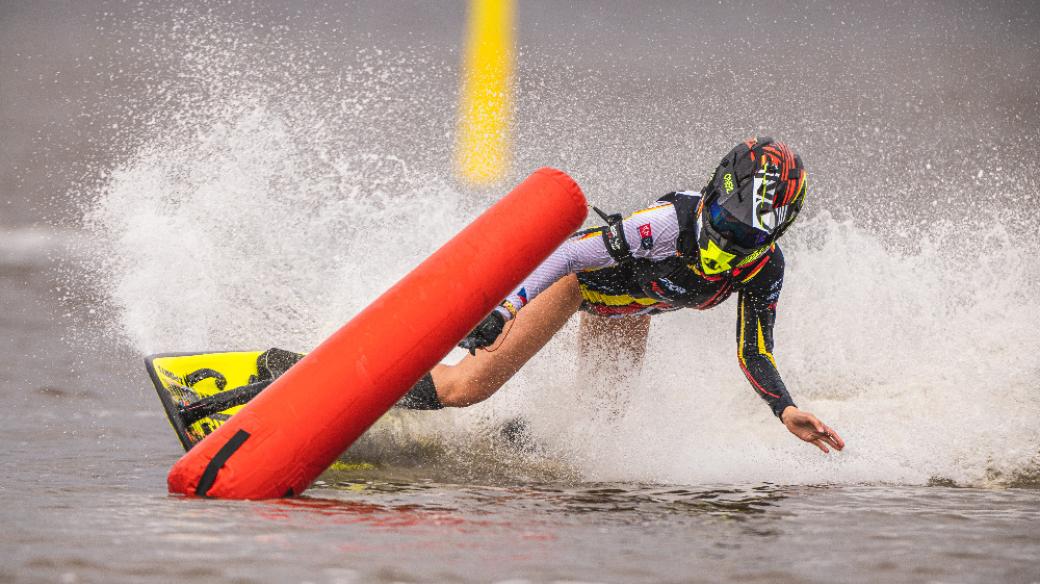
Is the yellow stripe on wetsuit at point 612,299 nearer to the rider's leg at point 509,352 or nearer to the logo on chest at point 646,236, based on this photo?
the rider's leg at point 509,352

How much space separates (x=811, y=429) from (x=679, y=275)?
0.79 metres

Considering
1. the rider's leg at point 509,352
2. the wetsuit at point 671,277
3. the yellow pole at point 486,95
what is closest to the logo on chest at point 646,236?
the wetsuit at point 671,277

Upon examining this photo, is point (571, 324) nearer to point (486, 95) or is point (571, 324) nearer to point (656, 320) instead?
point (656, 320)

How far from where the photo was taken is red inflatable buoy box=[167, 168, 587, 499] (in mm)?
3287

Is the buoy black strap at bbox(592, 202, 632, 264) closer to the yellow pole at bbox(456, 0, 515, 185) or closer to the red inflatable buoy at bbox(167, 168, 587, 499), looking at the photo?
the red inflatable buoy at bbox(167, 168, 587, 499)

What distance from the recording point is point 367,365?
11.1ft

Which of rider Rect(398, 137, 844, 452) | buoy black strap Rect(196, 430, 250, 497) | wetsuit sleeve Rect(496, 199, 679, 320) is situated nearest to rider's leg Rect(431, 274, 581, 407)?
rider Rect(398, 137, 844, 452)

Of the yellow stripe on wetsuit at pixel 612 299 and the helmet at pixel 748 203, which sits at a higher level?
the helmet at pixel 748 203

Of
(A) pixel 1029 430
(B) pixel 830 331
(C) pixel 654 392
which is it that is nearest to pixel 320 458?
(C) pixel 654 392

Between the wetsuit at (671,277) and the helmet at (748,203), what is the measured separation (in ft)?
0.34

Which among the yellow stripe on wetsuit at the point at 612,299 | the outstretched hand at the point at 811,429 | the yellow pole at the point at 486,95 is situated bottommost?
the outstretched hand at the point at 811,429

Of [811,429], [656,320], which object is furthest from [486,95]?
[811,429]

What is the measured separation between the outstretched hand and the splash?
310 mm

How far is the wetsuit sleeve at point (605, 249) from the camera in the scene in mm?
4363
